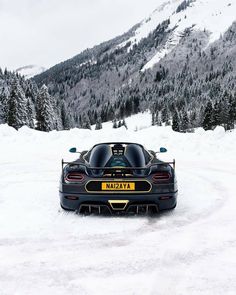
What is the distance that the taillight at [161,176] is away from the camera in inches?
249

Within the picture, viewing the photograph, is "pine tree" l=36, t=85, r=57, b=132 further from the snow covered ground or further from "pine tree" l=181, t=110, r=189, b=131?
"pine tree" l=181, t=110, r=189, b=131

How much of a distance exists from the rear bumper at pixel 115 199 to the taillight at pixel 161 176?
0.81 feet

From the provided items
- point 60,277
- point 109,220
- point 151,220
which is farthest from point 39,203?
point 60,277

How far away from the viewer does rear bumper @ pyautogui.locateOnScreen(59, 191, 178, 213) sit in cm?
611

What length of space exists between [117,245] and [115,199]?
1.22 m

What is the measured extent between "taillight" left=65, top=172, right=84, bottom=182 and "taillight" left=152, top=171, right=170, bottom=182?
1180 mm

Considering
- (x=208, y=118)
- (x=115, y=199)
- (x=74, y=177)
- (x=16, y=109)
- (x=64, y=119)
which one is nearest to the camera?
(x=115, y=199)

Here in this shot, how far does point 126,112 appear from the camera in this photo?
191 metres

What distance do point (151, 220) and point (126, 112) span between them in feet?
610

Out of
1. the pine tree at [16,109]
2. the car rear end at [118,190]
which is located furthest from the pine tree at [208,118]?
the car rear end at [118,190]

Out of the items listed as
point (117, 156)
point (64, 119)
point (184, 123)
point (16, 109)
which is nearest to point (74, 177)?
point (117, 156)

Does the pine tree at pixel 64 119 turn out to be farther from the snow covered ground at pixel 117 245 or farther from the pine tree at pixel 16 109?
the snow covered ground at pixel 117 245

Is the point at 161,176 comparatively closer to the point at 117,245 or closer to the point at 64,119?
the point at 117,245

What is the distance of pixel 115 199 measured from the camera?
6.10 metres
